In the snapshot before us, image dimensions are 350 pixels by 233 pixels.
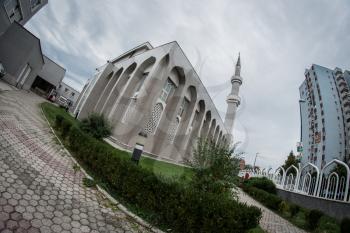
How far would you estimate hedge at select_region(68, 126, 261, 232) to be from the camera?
4.11 m

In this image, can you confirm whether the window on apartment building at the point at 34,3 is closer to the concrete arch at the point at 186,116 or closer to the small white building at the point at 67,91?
the concrete arch at the point at 186,116

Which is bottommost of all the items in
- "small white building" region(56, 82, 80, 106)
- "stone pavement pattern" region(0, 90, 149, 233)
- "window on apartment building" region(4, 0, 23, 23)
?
"stone pavement pattern" region(0, 90, 149, 233)

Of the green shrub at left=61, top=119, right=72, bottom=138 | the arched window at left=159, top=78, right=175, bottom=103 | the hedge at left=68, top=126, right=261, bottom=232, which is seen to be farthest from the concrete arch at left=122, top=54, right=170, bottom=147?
the hedge at left=68, top=126, right=261, bottom=232

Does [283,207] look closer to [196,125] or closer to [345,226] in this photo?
[345,226]

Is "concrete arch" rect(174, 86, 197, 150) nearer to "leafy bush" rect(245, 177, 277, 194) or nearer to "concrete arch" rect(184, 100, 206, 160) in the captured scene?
"concrete arch" rect(184, 100, 206, 160)

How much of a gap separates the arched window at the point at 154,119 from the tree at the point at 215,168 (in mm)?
10277

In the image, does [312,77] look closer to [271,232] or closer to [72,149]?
[271,232]

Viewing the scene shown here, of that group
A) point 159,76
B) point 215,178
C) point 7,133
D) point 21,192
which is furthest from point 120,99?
point 21,192

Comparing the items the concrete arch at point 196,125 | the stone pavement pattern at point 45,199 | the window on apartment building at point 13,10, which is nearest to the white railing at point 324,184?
the stone pavement pattern at point 45,199

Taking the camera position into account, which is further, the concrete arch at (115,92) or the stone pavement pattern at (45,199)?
the concrete arch at (115,92)

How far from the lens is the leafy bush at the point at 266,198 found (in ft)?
41.1

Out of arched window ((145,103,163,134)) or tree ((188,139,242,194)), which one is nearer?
tree ((188,139,242,194))

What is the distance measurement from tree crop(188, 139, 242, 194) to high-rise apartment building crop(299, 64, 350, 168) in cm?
4760

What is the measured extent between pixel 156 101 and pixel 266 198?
11499 millimetres
